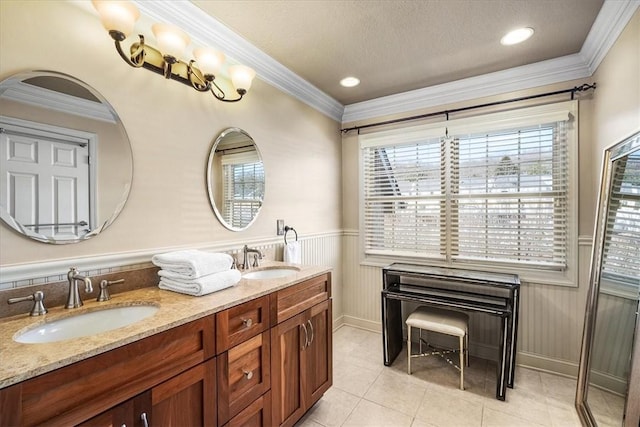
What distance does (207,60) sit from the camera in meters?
1.68

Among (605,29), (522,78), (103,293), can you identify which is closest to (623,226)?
(605,29)

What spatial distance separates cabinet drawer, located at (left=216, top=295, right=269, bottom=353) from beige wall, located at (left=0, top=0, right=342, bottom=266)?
652mm

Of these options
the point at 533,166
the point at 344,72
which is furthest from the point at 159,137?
the point at 533,166

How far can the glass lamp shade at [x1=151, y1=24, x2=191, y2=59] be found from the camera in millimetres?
1477

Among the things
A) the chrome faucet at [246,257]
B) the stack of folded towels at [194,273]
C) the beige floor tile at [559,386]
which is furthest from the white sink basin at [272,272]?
the beige floor tile at [559,386]

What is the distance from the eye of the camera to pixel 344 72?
2.54 m

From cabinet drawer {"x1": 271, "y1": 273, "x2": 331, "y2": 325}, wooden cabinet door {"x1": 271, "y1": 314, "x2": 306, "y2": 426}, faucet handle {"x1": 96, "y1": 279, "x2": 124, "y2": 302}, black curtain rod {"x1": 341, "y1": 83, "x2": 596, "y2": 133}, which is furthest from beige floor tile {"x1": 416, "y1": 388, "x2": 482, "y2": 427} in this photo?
black curtain rod {"x1": 341, "y1": 83, "x2": 596, "y2": 133}

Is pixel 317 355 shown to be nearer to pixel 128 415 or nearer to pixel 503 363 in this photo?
pixel 128 415

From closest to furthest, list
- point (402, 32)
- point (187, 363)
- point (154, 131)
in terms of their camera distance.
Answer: point (187, 363) < point (154, 131) < point (402, 32)

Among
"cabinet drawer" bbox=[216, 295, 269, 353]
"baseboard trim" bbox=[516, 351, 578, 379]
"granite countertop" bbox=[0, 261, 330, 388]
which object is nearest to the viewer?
"granite countertop" bbox=[0, 261, 330, 388]

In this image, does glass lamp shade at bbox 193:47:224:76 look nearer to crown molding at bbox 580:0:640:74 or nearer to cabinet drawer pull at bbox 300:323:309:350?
cabinet drawer pull at bbox 300:323:309:350

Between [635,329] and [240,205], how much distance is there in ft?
7.69

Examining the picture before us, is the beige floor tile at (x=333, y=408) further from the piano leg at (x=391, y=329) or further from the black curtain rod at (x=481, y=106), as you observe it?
the black curtain rod at (x=481, y=106)

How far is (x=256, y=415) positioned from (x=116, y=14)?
197cm
